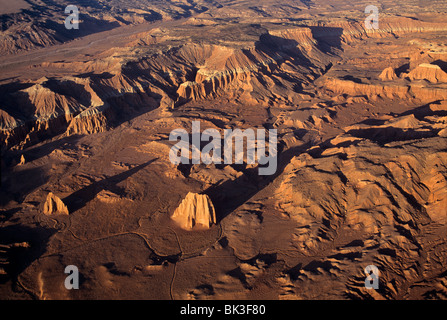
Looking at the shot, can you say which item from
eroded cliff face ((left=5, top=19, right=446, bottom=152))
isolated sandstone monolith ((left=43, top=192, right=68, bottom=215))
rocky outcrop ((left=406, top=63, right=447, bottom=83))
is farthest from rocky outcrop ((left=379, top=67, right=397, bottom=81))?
isolated sandstone monolith ((left=43, top=192, right=68, bottom=215))

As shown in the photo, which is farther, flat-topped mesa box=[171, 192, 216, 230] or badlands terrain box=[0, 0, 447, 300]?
flat-topped mesa box=[171, 192, 216, 230]

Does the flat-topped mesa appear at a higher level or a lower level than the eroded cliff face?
lower

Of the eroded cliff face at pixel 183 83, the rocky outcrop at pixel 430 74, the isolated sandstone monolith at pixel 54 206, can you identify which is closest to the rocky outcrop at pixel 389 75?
the eroded cliff face at pixel 183 83

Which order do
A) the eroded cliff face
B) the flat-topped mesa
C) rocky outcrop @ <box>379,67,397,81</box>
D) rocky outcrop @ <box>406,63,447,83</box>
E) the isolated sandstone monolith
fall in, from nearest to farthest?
the flat-topped mesa
the isolated sandstone monolith
the eroded cliff face
rocky outcrop @ <box>406,63,447,83</box>
rocky outcrop @ <box>379,67,397,81</box>

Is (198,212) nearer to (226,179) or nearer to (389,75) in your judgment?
(226,179)

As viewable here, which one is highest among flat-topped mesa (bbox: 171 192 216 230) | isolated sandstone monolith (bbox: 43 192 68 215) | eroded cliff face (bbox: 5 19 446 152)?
eroded cliff face (bbox: 5 19 446 152)

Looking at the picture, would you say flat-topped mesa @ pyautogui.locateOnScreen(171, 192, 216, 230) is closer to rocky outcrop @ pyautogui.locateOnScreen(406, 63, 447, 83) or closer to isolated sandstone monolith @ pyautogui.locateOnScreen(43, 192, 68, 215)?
isolated sandstone monolith @ pyautogui.locateOnScreen(43, 192, 68, 215)

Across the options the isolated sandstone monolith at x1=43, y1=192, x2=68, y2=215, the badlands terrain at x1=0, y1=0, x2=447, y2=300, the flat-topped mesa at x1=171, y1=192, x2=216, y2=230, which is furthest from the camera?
the isolated sandstone monolith at x1=43, y1=192, x2=68, y2=215

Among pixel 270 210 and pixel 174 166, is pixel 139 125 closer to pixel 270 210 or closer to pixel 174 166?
pixel 174 166

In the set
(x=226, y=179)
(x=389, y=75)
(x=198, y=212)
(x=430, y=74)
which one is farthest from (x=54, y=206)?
(x=430, y=74)
